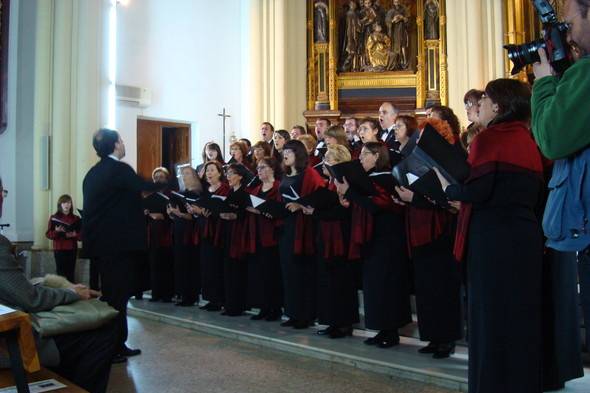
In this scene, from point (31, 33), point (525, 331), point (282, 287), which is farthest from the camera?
point (31, 33)

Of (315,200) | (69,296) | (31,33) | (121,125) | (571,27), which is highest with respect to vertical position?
(31,33)

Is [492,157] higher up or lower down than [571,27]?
lower down

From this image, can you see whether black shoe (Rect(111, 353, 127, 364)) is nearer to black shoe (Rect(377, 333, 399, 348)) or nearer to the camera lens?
black shoe (Rect(377, 333, 399, 348))

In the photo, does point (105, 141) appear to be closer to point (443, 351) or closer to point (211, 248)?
point (211, 248)

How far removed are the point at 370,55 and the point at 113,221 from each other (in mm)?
8299

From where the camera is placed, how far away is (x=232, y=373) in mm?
4250

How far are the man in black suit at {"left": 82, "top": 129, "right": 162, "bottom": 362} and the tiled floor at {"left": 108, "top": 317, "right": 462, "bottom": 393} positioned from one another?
38 cm

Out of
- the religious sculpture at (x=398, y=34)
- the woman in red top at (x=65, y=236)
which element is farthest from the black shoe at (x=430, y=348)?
the religious sculpture at (x=398, y=34)

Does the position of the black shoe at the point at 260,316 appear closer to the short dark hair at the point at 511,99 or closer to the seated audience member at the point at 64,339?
the seated audience member at the point at 64,339

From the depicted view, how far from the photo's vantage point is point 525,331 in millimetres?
2877

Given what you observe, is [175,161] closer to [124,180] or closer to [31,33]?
[31,33]

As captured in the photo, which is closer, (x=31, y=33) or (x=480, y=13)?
(x=31, y=33)

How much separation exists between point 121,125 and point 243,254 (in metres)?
5.60

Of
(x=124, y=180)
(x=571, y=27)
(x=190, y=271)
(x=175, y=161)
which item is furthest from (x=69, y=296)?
(x=175, y=161)
